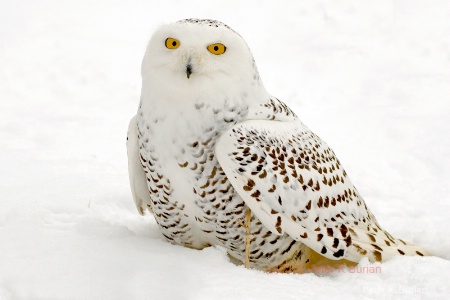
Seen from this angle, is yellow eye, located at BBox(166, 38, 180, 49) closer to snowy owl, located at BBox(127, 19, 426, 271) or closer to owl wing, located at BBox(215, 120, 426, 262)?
snowy owl, located at BBox(127, 19, 426, 271)

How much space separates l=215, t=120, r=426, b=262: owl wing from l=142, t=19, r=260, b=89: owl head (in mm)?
262

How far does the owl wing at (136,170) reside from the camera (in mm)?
3768

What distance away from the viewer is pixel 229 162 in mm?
3311

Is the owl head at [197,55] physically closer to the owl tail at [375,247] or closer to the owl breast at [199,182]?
the owl breast at [199,182]

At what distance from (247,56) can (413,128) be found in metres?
3.86

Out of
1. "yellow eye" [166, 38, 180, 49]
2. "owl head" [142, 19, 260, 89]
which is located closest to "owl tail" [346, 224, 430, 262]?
"owl head" [142, 19, 260, 89]

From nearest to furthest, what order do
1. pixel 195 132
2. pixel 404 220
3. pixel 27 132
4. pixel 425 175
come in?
pixel 195 132 → pixel 404 220 → pixel 425 175 → pixel 27 132

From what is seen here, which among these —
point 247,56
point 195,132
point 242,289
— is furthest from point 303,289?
point 247,56

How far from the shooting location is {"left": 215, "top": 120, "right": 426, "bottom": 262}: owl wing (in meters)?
3.33

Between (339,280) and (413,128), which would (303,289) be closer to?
(339,280)

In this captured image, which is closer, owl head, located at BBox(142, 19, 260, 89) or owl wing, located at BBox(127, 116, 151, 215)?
owl head, located at BBox(142, 19, 260, 89)

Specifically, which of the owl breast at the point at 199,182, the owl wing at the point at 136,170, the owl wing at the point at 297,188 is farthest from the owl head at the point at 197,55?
the owl wing at the point at 136,170

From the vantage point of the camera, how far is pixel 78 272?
10.4 ft

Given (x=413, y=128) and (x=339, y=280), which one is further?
(x=413, y=128)
